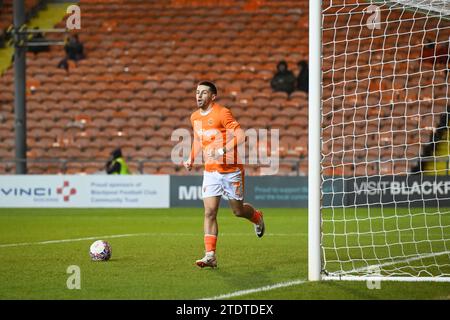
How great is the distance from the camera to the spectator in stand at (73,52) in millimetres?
29984

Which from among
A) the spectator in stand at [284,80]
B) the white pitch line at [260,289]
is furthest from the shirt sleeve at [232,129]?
the spectator in stand at [284,80]

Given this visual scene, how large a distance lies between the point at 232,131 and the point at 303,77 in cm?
1757

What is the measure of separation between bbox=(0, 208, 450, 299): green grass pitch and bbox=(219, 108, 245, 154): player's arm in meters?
1.31

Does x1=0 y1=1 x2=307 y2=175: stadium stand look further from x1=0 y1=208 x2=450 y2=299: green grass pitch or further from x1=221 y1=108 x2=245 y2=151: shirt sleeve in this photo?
x1=221 y1=108 x2=245 y2=151: shirt sleeve

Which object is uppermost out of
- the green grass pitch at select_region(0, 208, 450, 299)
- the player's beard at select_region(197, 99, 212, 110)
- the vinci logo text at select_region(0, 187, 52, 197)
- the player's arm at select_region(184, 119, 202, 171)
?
the player's beard at select_region(197, 99, 212, 110)

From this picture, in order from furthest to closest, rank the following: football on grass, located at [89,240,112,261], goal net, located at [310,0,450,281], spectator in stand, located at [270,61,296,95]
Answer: spectator in stand, located at [270,61,296,95] → football on grass, located at [89,240,112,261] → goal net, located at [310,0,450,281]

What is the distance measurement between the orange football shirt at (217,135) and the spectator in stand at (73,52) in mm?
20510

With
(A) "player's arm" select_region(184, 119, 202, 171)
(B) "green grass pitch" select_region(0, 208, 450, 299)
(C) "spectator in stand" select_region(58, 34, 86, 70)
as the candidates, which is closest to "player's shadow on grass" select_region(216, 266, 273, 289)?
(B) "green grass pitch" select_region(0, 208, 450, 299)

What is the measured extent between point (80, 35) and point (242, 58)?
5.78 m

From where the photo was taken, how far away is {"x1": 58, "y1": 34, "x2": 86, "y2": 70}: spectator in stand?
98.4 ft

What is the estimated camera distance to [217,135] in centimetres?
1012

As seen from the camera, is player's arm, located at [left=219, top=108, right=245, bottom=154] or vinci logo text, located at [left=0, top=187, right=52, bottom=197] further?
vinci logo text, located at [left=0, top=187, right=52, bottom=197]

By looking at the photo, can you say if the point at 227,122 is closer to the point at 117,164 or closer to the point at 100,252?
the point at 100,252

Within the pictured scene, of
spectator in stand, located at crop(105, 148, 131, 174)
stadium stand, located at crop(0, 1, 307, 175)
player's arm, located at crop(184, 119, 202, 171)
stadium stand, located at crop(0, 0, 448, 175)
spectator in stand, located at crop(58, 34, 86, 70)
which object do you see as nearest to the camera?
player's arm, located at crop(184, 119, 202, 171)
